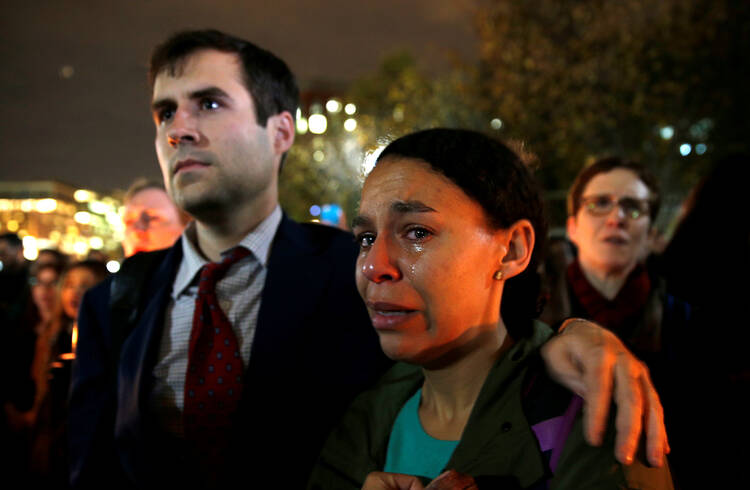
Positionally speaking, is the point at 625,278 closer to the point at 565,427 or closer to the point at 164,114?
the point at 565,427

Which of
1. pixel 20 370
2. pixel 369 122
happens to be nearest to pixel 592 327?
pixel 20 370

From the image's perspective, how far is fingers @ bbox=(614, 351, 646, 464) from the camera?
128 cm

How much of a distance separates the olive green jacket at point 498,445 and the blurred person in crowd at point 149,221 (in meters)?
2.58

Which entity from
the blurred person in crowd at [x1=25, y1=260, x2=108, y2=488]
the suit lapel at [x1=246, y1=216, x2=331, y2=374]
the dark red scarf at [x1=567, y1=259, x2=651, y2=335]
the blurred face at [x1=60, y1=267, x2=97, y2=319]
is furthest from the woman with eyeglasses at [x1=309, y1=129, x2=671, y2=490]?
the blurred face at [x1=60, y1=267, x2=97, y2=319]

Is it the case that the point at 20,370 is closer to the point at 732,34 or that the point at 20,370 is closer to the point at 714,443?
the point at 714,443

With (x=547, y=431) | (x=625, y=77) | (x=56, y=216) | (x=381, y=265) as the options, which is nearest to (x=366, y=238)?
(x=381, y=265)

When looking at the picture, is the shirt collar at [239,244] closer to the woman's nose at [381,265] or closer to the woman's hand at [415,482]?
the woman's nose at [381,265]

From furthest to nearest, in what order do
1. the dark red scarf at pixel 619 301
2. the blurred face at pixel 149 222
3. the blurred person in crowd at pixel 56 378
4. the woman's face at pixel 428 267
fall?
the blurred person in crowd at pixel 56 378
the blurred face at pixel 149 222
the dark red scarf at pixel 619 301
the woman's face at pixel 428 267

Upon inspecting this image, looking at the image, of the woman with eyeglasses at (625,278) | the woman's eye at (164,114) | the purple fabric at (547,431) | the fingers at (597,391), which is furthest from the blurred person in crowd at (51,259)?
the fingers at (597,391)

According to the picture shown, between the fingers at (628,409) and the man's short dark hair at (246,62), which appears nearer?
the fingers at (628,409)

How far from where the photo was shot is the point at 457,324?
1684mm

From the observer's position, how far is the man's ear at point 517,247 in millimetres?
1769

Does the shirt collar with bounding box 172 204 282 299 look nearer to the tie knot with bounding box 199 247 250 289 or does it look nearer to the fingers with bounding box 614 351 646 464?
the tie knot with bounding box 199 247 250 289

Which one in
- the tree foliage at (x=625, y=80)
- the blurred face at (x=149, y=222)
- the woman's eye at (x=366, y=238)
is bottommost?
the woman's eye at (x=366, y=238)
